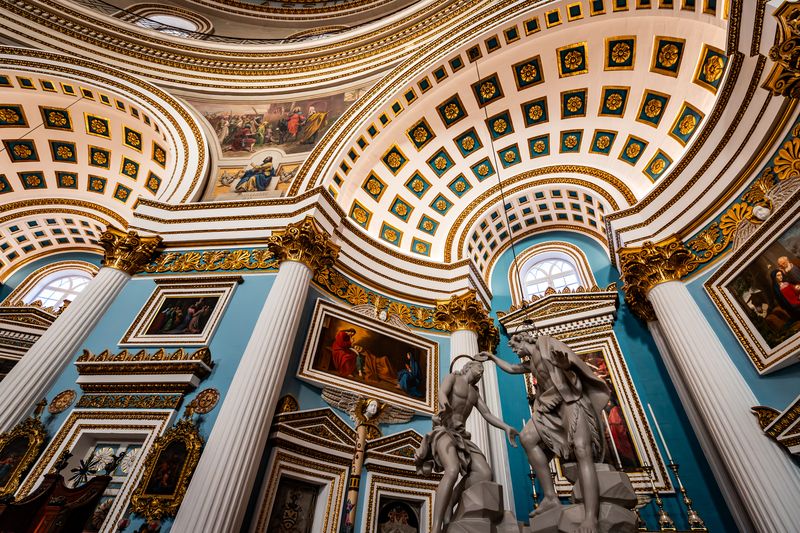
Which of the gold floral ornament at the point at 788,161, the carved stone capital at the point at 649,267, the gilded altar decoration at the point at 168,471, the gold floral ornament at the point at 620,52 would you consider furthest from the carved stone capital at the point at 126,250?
the gold floral ornament at the point at 788,161

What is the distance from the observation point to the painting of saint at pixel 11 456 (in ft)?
20.3

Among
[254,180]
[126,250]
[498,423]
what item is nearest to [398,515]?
[498,423]

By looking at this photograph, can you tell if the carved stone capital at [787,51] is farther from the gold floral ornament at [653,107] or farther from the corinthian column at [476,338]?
the corinthian column at [476,338]

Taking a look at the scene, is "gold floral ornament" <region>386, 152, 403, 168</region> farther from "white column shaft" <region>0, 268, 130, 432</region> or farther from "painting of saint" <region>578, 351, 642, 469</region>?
"painting of saint" <region>578, 351, 642, 469</region>

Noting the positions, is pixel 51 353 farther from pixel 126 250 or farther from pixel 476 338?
pixel 476 338

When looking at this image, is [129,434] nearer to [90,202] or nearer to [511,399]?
[511,399]

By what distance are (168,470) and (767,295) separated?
1031 cm

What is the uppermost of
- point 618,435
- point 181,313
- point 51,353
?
point 181,313

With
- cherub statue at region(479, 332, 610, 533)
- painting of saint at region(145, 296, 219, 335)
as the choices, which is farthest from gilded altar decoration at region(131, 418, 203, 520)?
cherub statue at region(479, 332, 610, 533)

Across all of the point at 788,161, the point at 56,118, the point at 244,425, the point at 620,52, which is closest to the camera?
the point at 244,425

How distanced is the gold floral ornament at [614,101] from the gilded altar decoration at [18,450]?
1480 cm

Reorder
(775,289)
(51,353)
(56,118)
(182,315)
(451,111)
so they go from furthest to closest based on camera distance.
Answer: (451,111) < (56,118) < (182,315) < (51,353) < (775,289)

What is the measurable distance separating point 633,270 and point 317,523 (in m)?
8.61

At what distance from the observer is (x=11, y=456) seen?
249 inches
